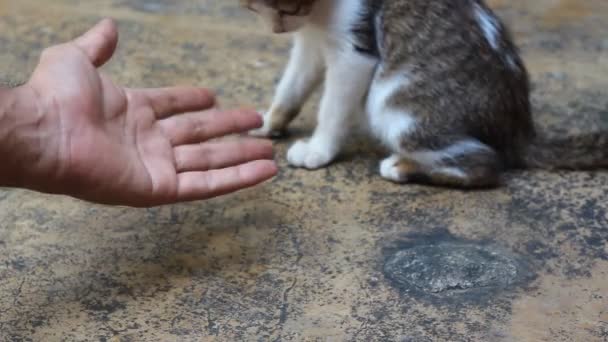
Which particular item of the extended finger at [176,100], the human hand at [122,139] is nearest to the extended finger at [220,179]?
the human hand at [122,139]

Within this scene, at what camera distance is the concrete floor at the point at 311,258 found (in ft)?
7.89

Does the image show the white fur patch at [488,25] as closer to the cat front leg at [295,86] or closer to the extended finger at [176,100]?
the cat front leg at [295,86]

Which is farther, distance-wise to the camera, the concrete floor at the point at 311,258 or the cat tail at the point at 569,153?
the cat tail at the point at 569,153

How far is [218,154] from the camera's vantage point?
279cm

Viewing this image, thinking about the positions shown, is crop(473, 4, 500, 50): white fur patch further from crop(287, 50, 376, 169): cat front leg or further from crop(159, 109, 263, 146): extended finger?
crop(159, 109, 263, 146): extended finger

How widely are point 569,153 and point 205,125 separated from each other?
4.22ft

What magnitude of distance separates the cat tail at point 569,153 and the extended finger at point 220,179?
98 centimetres

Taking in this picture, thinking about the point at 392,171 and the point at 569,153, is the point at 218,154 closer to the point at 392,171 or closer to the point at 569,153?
the point at 392,171

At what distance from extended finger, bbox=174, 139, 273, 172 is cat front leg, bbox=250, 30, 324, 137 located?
1.37 feet

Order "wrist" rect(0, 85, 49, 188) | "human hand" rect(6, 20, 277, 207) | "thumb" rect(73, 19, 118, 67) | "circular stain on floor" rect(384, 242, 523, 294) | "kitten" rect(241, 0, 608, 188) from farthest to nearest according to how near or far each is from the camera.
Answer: "kitten" rect(241, 0, 608, 188), "thumb" rect(73, 19, 118, 67), "circular stain on floor" rect(384, 242, 523, 294), "human hand" rect(6, 20, 277, 207), "wrist" rect(0, 85, 49, 188)

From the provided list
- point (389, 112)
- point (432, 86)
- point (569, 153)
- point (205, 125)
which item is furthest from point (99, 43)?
point (569, 153)

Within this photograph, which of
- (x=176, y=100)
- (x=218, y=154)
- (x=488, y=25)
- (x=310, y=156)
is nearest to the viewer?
(x=218, y=154)

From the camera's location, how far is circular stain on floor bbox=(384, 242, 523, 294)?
8.43 ft

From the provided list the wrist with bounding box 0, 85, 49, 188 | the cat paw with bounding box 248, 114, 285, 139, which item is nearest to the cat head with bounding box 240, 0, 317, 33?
the cat paw with bounding box 248, 114, 285, 139
